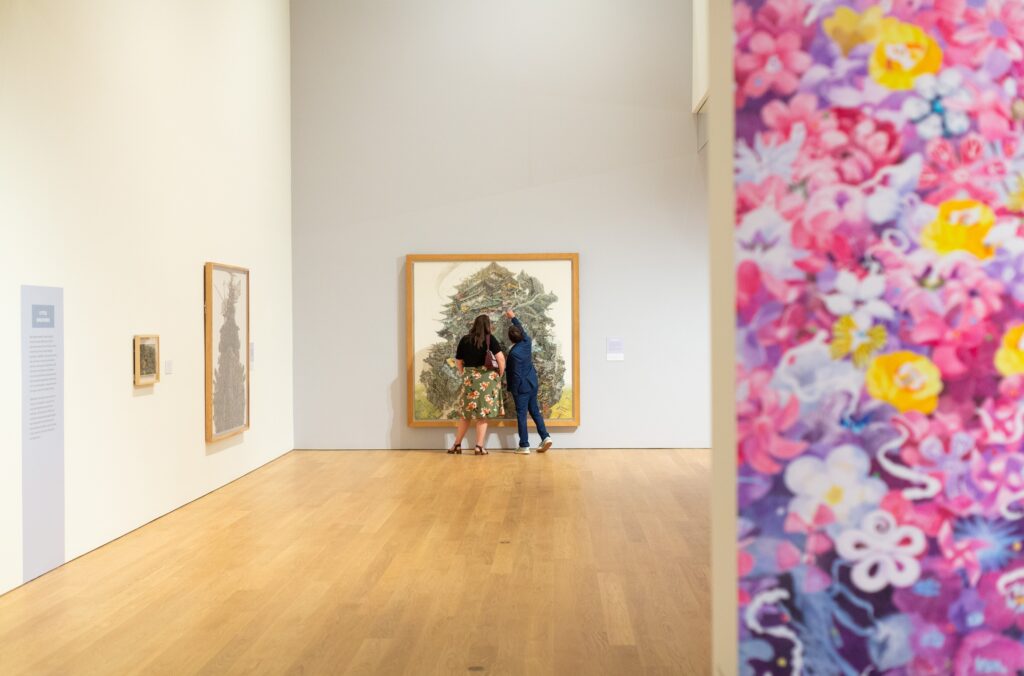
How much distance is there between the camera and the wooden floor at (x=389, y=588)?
4688 mm

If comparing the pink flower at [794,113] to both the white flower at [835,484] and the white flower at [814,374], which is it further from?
the white flower at [835,484]

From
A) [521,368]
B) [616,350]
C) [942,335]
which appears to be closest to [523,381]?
[521,368]

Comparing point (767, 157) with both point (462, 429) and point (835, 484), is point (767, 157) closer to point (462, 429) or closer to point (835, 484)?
point (835, 484)

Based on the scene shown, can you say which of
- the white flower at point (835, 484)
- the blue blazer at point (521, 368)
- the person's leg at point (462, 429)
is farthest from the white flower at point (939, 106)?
the person's leg at point (462, 429)

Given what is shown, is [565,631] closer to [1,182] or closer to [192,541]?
[192,541]

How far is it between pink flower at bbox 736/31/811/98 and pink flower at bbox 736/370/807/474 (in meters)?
0.89

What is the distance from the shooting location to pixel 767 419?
316 cm

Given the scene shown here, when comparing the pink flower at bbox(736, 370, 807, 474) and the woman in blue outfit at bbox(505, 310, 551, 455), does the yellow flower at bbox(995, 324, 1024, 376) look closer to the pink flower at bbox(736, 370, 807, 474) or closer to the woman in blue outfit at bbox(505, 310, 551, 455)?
the pink flower at bbox(736, 370, 807, 474)

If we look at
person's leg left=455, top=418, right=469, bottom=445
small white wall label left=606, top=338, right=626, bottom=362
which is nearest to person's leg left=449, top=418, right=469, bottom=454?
person's leg left=455, top=418, right=469, bottom=445

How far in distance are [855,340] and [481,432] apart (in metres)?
9.48

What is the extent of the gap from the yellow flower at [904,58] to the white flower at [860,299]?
609 millimetres

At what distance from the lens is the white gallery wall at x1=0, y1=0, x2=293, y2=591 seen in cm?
630

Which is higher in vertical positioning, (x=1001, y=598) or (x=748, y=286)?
(x=748, y=286)

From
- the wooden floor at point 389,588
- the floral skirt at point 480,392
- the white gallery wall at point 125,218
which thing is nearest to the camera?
the wooden floor at point 389,588
